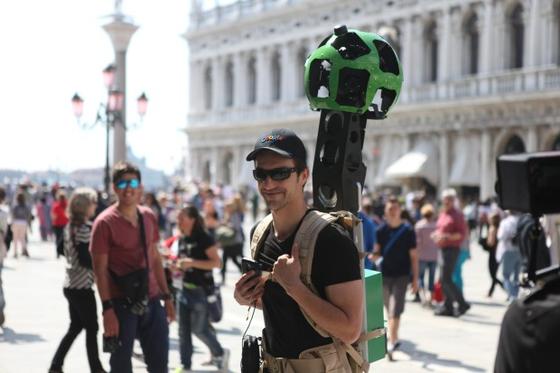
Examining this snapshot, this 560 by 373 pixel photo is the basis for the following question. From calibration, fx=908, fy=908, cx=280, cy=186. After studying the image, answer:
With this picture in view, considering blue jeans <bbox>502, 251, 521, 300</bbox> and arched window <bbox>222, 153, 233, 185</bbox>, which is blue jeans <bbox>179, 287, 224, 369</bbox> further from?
arched window <bbox>222, 153, 233, 185</bbox>

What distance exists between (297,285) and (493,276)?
10.9 meters

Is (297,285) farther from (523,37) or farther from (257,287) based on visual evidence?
(523,37)

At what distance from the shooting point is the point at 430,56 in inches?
1491

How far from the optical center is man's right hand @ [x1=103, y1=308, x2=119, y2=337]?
5574 millimetres

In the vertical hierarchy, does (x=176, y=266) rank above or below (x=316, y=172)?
below

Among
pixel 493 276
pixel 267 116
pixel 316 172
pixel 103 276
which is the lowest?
pixel 493 276

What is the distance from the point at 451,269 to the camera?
12.2m

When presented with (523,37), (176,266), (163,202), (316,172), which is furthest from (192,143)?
(316,172)

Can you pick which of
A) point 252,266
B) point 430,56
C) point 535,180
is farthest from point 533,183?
point 430,56

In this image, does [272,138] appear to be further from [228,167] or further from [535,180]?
[228,167]

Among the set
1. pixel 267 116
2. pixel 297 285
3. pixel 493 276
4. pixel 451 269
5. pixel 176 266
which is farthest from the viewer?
pixel 267 116

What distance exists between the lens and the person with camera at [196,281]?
7.98m

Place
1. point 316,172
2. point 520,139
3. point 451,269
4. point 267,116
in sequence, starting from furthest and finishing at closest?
point 267,116 → point 520,139 → point 451,269 → point 316,172

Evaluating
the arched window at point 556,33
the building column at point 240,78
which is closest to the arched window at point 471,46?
the arched window at point 556,33
